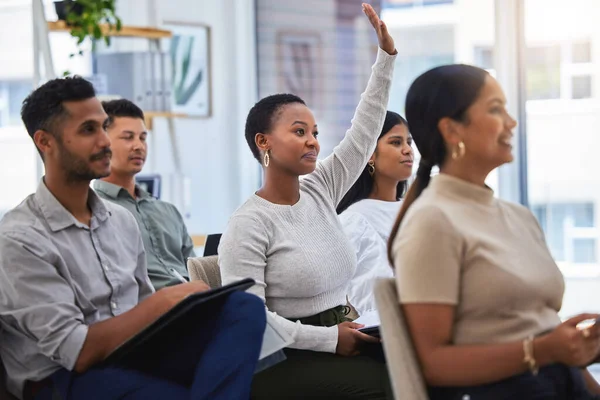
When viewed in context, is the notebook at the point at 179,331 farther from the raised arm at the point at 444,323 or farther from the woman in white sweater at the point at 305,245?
the raised arm at the point at 444,323

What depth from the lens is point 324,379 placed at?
2.12m

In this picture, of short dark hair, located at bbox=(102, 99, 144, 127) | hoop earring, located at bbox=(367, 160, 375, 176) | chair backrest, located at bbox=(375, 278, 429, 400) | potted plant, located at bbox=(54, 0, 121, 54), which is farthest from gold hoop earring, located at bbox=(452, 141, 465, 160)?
potted plant, located at bbox=(54, 0, 121, 54)

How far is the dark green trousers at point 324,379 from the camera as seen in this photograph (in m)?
2.10

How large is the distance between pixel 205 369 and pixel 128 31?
3.02 meters

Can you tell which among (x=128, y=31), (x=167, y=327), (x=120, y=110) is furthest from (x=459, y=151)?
(x=128, y=31)

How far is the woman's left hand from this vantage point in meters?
2.40

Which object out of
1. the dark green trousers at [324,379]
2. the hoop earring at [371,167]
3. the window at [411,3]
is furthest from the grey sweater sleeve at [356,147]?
the window at [411,3]

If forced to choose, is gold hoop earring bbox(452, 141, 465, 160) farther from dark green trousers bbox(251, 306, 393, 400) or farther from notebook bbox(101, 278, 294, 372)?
dark green trousers bbox(251, 306, 393, 400)

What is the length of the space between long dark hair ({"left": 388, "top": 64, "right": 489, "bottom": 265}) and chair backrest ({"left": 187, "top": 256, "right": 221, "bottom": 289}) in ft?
3.18

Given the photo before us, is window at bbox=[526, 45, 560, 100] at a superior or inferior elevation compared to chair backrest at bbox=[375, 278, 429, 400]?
superior

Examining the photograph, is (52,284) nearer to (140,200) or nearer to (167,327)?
(167,327)

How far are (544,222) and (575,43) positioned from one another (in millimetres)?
996

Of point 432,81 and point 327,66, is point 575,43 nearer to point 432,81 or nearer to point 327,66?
point 327,66

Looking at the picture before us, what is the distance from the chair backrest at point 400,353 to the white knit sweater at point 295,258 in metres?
0.74
